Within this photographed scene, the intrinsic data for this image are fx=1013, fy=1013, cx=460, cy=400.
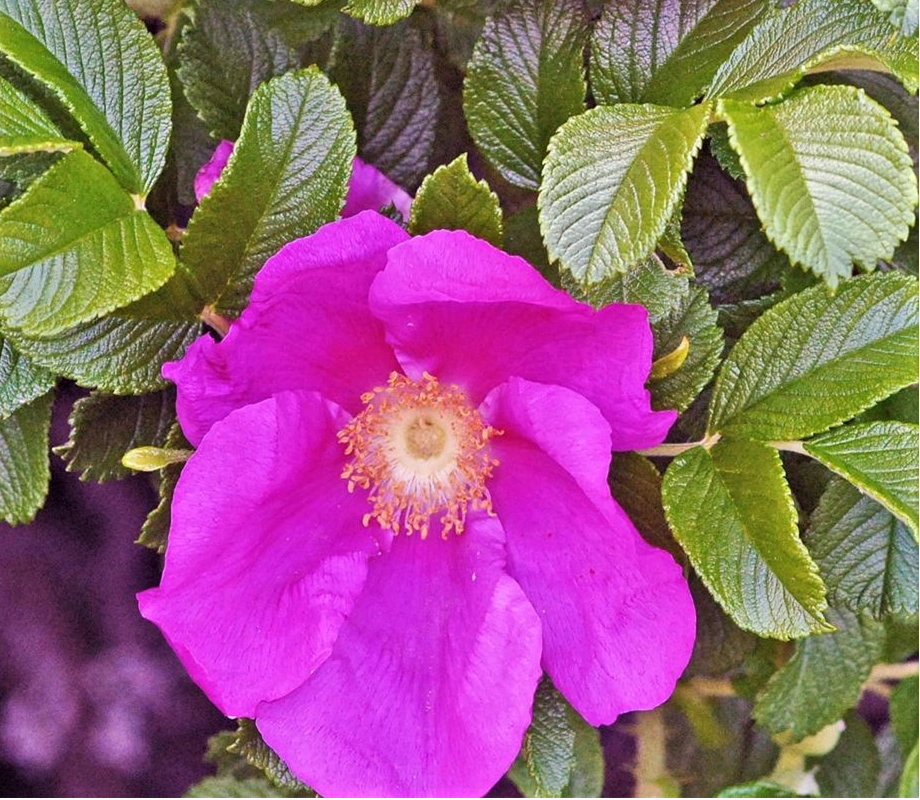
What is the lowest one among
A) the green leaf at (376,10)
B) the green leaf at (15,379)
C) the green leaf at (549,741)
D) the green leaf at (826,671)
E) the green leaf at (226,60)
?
the green leaf at (826,671)

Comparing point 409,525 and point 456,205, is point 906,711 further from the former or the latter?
point 456,205

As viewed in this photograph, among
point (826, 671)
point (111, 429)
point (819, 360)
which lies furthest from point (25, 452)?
point (826, 671)

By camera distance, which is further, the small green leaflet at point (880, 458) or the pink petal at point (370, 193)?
the pink petal at point (370, 193)

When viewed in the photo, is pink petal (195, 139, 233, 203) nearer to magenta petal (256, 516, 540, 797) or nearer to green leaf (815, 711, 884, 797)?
magenta petal (256, 516, 540, 797)

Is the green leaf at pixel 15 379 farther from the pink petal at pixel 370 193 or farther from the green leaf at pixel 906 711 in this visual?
the green leaf at pixel 906 711

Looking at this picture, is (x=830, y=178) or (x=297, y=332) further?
(x=297, y=332)

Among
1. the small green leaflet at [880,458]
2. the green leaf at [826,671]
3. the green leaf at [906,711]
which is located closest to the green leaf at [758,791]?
the green leaf at [826,671]

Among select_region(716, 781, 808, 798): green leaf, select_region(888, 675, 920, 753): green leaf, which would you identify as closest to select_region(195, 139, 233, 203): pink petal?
select_region(716, 781, 808, 798): green leaf
